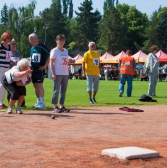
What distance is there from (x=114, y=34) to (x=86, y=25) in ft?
49.3

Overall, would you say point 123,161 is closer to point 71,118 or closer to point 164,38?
point 71,118

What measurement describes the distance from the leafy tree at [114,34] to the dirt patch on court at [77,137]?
293 ft

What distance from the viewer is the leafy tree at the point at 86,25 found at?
112375mm

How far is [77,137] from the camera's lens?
24.3 ft

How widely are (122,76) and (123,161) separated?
12.9m

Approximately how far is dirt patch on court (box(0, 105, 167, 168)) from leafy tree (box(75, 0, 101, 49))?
102 m

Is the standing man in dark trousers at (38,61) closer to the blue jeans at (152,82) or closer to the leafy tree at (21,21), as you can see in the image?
the blue jeans at (152,82)

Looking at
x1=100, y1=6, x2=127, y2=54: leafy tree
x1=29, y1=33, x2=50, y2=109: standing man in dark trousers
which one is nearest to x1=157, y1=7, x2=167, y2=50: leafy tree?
x1=100, y1=6, x2=127, y2=54: leafy tree

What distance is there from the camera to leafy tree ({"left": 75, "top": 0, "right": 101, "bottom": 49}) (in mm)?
112375

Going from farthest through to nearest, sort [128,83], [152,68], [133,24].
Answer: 1. [133,24]
2. [152,68]
3. [128,83]

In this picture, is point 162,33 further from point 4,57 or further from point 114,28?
point 4,57

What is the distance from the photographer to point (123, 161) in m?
5.62

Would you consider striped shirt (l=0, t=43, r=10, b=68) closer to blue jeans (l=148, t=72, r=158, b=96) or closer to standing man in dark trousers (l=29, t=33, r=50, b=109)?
standing man in dark trousers (l=29, t=33, r=50, b=109)

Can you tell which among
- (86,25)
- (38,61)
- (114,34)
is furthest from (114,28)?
(38,61)
